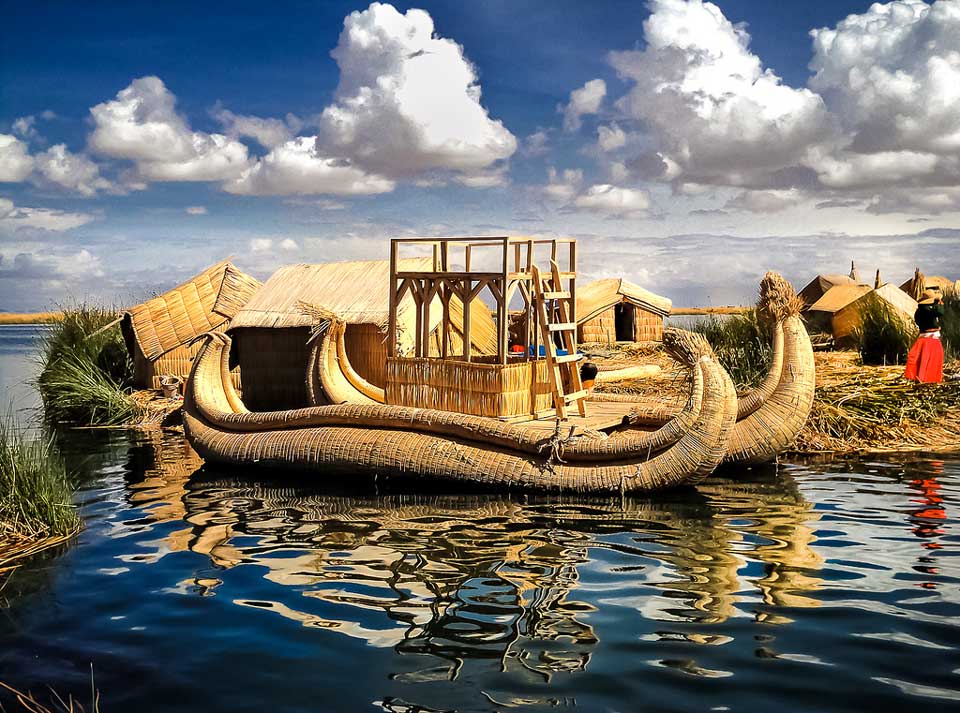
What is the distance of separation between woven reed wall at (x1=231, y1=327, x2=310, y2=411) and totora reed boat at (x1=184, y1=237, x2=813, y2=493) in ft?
10.7

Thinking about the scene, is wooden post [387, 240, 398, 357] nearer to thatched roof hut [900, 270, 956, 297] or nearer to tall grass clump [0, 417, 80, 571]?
tall grass clump [0, 417, 80, 571]

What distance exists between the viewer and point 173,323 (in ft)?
55.6

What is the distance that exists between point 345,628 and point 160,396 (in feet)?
40.0

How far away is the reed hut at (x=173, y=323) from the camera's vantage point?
Answer: 16609 mm

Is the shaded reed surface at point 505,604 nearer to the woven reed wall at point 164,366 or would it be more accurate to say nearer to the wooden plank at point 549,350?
the wooden plank at point 549,350

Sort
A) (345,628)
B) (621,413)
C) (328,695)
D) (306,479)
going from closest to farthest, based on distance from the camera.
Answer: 1. (328,695)
2. (345,628)
3. (306,479)
4. (621,413)

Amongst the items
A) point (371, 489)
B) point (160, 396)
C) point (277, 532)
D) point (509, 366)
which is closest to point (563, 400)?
point (509, 366)

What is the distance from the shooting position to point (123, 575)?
6.43 m

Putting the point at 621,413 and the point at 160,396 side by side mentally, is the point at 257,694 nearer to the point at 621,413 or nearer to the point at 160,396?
the point at 621,413

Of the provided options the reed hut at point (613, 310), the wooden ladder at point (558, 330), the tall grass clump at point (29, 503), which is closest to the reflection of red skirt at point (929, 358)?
the wooden ladder at point (558, 330)

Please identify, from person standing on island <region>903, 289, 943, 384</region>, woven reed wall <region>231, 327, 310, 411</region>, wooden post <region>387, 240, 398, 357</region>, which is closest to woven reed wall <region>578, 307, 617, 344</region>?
woven reed wall <region>231, 327, 310, 411</region>

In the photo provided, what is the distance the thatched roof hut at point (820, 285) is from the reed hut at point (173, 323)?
56.7 ft

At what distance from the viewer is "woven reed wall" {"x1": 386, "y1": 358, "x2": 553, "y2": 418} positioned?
9.57 m

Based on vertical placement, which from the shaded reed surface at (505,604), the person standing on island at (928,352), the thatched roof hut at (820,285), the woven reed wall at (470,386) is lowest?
the shaded reed surface at (505,604)
